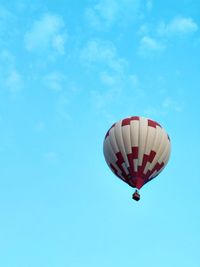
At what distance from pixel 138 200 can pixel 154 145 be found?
12.4 feet

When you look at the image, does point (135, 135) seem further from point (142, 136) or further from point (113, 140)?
point (113, 140)

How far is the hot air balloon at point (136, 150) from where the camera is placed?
37531mm

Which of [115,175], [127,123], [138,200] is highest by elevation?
[127,123]

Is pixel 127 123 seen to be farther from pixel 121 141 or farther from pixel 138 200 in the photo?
pixel 138 200

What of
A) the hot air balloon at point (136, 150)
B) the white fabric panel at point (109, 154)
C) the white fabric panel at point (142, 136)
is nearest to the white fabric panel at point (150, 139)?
the hot air balloon at point (136, 150)

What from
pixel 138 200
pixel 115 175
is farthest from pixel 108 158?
pixel 138 200

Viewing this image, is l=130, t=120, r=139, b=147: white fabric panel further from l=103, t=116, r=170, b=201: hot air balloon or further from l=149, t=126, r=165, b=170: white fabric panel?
l=149, t=126, r=165, b=170: white fabric panel

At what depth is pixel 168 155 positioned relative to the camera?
129 ft

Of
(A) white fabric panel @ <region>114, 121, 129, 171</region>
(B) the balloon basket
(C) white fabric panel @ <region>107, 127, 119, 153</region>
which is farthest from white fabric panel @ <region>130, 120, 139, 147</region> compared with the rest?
(B) the balloon basket

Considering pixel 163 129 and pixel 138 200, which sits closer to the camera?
pixel 138 200

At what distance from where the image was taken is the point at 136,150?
3762 cm

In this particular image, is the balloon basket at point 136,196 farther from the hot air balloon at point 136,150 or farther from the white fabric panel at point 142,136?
the white fabric panel at point 142,136

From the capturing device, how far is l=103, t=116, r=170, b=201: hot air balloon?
123ft

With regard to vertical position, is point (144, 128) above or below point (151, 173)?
above
